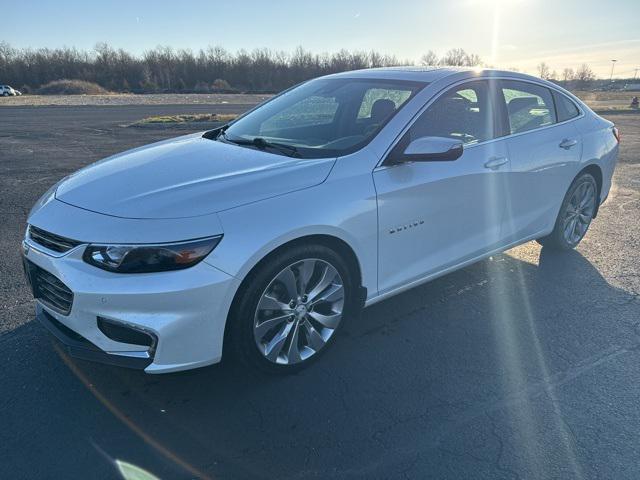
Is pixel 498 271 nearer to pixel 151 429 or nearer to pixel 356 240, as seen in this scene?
pixel 356 240

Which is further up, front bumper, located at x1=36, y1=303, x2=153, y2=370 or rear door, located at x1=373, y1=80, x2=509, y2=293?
rear door, located at x1=373, y1=80, x2=509, y2=293

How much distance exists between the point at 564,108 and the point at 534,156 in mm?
950

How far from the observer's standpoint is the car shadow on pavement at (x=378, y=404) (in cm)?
231

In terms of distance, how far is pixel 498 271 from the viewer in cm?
448

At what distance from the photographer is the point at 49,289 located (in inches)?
104

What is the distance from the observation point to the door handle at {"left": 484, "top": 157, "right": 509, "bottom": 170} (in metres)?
3.60

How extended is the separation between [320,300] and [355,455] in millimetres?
916

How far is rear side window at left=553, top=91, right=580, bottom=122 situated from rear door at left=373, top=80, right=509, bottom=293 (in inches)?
40.7

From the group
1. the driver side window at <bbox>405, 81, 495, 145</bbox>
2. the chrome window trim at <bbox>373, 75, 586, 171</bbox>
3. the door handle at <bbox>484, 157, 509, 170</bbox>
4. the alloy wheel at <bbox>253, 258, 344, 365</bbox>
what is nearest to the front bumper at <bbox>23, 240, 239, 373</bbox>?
the alloy wheel at <bbox>253, 258, 344, 365</bbox>

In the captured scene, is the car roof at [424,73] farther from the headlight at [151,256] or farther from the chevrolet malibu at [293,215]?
the headlight at [151,256]

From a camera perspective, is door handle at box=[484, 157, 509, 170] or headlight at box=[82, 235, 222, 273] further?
door handle at box=[484, 157, 509, 170]

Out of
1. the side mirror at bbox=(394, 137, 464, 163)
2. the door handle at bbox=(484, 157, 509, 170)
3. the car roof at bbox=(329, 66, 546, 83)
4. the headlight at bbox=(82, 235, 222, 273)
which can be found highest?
the car roof at bbox=(329, 66, 546, 83)

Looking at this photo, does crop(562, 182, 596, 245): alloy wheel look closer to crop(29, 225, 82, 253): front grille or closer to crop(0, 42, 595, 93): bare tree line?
crop(29, 225, 82, 253): front grille

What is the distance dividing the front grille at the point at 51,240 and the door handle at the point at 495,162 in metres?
2.77
